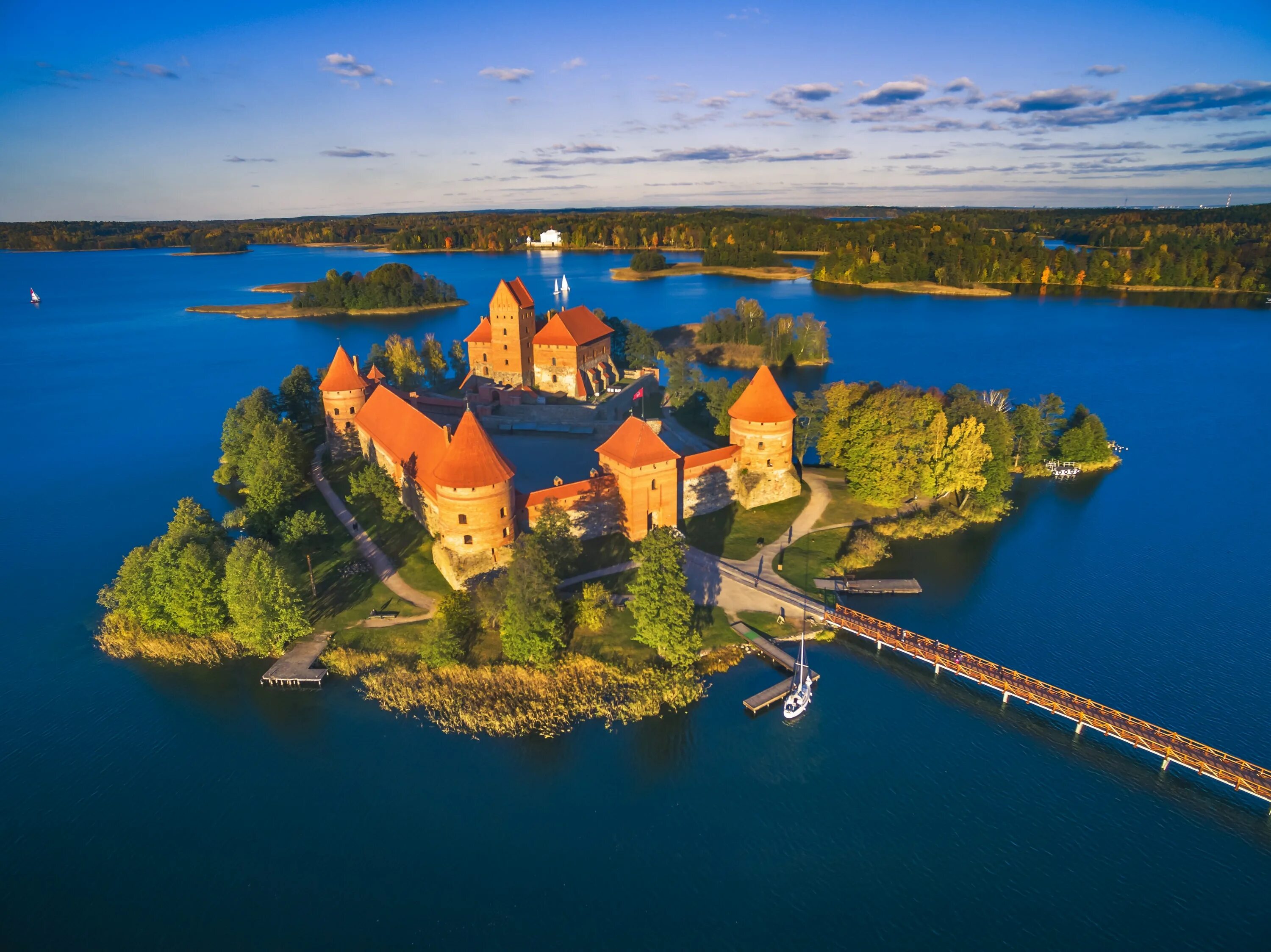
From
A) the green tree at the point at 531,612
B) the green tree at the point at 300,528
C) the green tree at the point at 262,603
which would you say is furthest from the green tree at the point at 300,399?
the green tree at the point at 531,612

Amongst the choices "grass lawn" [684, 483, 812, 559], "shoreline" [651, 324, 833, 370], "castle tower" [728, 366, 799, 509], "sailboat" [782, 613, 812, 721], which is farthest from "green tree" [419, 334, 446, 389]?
"sailboat" [782, 613, 812, 721]

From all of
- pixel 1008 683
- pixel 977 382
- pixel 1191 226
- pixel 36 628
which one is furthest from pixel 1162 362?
pixel 1191 226

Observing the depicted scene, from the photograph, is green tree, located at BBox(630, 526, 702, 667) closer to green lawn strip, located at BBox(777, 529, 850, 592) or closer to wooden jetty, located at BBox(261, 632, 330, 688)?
green lawn strip, located at BBox(777, 529, 850, 592)

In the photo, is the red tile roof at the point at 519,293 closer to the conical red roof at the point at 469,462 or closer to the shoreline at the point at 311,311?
the conical red roof at the point at 469,462

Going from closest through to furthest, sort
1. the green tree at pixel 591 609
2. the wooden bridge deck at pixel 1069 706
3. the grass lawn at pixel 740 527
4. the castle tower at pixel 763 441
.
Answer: the wooden bridge deck at pixel 1069 706 → the green tree at pixel 591 609 → the grass lawn at pixel 740 527 → the castle tower at pixel 763 441

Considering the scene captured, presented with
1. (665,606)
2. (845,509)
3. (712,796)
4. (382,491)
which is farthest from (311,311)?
(712,796)

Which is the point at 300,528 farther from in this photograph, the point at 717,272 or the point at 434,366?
the point at 717,272

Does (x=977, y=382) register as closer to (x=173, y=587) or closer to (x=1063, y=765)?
(x=1063, y=765)
